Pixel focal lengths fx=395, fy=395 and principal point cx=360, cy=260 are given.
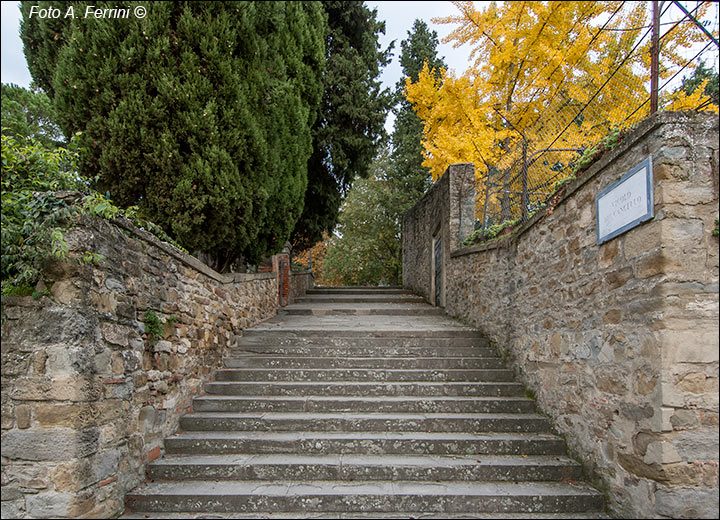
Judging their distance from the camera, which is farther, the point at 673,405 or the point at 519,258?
the point at 519,258

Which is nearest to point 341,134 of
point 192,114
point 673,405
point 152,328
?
point 192,114

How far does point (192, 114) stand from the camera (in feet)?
14.0

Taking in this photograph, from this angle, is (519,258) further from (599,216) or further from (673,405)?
(673,405)

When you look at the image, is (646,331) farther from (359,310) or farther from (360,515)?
(359,310)

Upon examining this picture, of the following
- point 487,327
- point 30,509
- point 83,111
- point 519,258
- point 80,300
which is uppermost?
point 83,111

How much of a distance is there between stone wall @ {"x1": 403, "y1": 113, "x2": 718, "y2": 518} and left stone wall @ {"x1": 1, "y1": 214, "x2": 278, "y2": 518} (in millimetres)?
3622

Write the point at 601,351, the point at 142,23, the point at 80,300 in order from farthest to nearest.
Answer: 1. the point at 142,23
2. the point at 601,351
3. the point at 80,300

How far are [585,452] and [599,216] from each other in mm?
1923

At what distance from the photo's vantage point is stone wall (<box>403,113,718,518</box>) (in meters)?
2.37

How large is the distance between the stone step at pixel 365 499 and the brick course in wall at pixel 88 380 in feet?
1.27

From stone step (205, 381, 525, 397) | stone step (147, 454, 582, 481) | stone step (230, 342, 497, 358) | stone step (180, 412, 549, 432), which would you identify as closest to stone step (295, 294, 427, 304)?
stone step (230, 342, 497, 358)

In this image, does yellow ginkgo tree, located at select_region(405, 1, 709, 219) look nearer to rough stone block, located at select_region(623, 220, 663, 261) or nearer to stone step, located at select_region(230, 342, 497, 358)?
rough stone block, located at select_region(623, 220, 663, 261)

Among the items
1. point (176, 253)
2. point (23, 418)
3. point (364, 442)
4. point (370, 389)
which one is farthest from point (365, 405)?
point (23, 418)

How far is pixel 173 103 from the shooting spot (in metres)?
4.23
